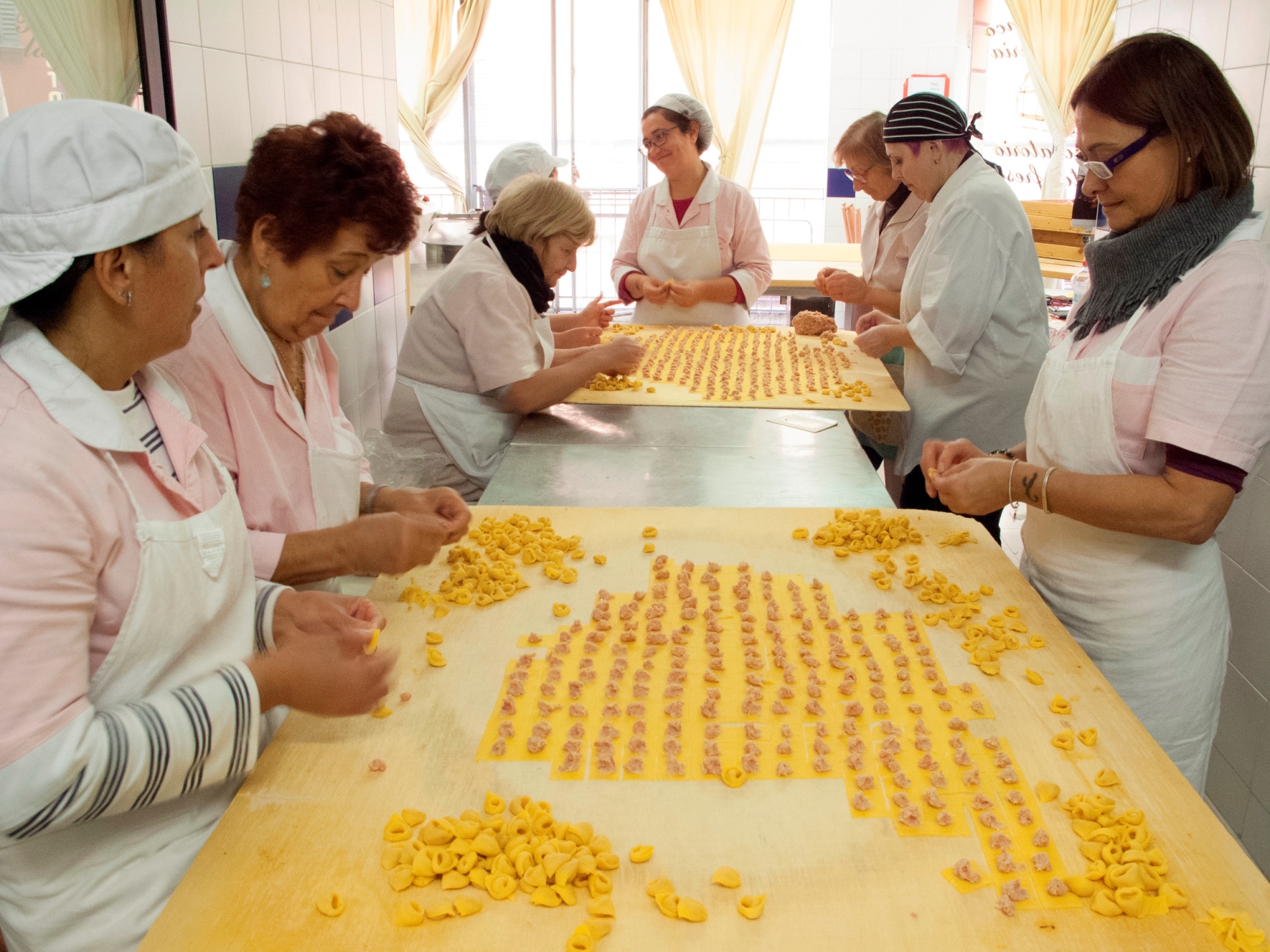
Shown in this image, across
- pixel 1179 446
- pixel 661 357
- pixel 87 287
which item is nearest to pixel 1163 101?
pixel 1179 446

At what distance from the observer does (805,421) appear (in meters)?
2.70

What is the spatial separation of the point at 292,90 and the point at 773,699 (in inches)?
96.9

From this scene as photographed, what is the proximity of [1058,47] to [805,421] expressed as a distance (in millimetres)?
5856

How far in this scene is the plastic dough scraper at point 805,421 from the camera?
2.64 m

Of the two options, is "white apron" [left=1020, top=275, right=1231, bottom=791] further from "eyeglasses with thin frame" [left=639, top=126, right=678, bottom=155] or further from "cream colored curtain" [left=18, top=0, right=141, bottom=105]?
"eyeglasses with thin frame" [left=639, top=126, right=678, bottom=155]

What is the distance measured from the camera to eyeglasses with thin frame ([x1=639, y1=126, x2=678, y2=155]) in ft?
11.6

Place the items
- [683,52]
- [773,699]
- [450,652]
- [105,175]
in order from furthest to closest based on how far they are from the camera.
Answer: [683,52]
[450,652]
[773,699]
[105,175]

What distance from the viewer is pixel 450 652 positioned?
4.71ft

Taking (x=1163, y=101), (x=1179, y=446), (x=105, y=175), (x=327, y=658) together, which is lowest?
(x=327, y=658)

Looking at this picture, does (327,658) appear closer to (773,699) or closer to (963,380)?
(773,699)

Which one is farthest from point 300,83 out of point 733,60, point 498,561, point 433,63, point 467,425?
point 733,60

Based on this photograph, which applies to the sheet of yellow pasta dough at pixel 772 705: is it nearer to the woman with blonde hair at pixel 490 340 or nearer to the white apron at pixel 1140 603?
the white apron at pixel 1140 603

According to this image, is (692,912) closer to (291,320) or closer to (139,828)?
(139,828)

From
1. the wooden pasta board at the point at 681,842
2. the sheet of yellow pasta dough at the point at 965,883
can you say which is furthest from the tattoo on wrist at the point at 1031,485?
the sheet of yellow pasta dough at the point at 965,883
